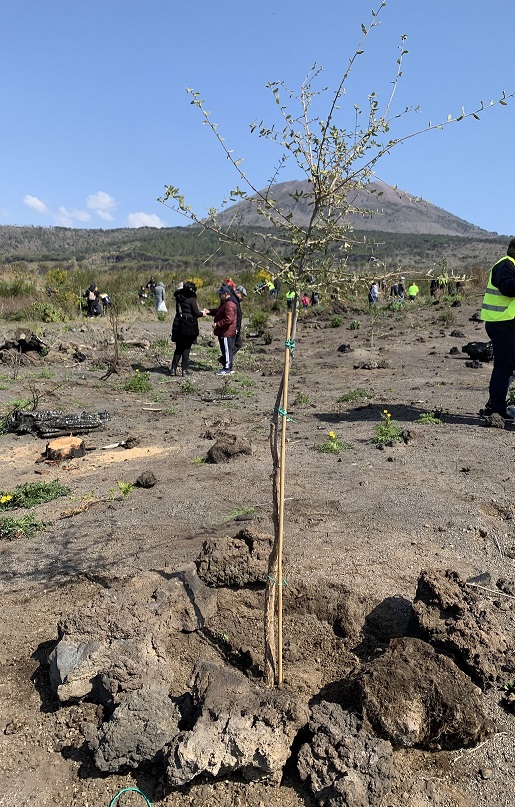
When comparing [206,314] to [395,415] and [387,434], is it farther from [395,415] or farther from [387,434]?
[387,434]

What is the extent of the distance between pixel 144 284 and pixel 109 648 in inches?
940

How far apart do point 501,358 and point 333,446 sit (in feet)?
7.40

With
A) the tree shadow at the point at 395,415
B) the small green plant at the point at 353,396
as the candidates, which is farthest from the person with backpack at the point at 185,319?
the tree shadow at the point at 395,415

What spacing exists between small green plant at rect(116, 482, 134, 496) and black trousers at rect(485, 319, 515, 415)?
13.7 feet

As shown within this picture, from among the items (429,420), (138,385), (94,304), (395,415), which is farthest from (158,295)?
(429,420)

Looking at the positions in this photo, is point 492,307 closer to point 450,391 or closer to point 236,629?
point 450,391

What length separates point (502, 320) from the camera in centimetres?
659

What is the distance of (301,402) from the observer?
893 cm

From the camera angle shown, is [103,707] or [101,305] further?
[101,305]

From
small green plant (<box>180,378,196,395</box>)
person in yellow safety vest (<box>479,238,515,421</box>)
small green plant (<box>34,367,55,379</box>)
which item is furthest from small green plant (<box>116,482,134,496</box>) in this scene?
small green plant (<box>34,367,55,379</box>)

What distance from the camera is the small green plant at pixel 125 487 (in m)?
5.26

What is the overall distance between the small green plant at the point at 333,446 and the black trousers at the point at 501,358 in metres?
1.97

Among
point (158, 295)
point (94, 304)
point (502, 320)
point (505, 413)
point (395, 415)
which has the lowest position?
point (395, 415)

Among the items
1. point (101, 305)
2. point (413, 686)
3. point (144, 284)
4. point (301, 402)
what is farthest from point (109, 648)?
point (144, 284)
